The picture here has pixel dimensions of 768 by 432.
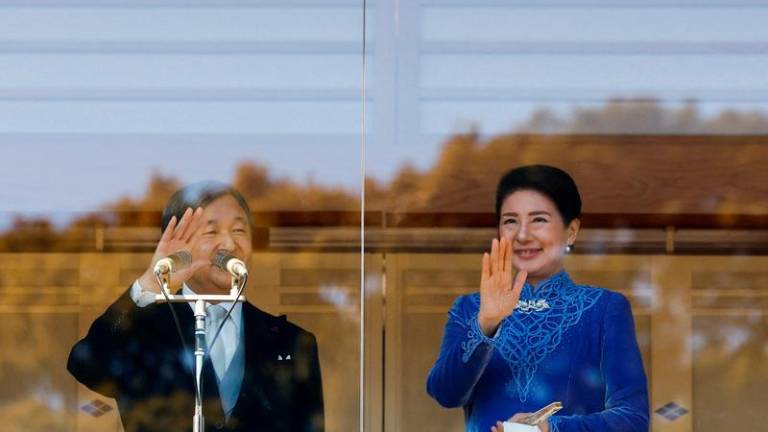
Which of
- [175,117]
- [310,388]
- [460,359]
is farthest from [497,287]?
[175,117]

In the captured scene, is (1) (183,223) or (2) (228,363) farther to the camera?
(1) (183,223)

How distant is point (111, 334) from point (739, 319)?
2516 millimetres

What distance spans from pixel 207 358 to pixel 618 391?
1608 millimetres

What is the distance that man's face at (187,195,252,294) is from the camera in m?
7.91

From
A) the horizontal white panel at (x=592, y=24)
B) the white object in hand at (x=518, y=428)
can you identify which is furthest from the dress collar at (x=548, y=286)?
the horizontal white panel at (x=592, y=24)

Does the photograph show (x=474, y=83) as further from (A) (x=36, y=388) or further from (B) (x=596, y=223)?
(A) (x=36, y=388)

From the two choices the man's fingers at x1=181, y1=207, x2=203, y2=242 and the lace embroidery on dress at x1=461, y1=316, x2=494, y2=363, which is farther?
the man's fingers at x1=181, y1=207, x2=203, y2=242

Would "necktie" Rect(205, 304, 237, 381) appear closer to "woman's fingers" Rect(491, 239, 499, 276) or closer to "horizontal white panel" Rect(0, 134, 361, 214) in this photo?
"horizontal white panel" Rect(0, 134, 361, 214)

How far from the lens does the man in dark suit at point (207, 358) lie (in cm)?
790

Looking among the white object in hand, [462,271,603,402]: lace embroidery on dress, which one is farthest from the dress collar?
the white object in hand

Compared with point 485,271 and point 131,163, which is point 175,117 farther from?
point 485,271

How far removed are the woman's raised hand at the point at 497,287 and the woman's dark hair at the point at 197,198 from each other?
972 millimetres

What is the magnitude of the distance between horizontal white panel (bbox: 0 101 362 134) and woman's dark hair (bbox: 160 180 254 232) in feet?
0.95

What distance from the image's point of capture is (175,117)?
328 inches
